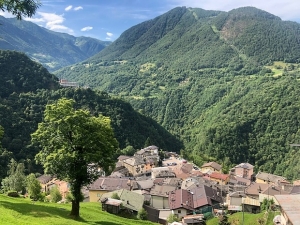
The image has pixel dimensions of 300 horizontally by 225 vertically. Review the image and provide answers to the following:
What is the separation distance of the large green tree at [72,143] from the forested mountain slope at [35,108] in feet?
195

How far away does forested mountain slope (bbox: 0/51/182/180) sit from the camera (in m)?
86.4

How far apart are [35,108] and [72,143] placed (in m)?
82.2

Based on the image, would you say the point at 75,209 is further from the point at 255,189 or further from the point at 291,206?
the point at 255,189

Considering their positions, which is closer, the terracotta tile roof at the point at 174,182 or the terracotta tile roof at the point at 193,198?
the terracotta tile roof at the point at 193,198

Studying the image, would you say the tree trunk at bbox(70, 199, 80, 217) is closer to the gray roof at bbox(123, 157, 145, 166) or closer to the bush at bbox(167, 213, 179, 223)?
the bush at bbox(167, 213, 179, 223)

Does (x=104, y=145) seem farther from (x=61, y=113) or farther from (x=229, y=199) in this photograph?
(x=229, y=199)

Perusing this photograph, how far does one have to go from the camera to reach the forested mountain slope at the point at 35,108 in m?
86.4

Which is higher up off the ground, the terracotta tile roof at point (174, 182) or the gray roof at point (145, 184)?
the terracotta tile roof at point (174, 182)

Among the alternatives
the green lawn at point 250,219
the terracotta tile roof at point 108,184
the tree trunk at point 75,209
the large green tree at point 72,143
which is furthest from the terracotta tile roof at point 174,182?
the large green tree at point 72,143

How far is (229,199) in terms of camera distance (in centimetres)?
6088

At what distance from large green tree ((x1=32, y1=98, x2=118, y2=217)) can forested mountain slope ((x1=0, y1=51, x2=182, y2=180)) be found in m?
59.4

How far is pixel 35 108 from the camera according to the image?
332ft

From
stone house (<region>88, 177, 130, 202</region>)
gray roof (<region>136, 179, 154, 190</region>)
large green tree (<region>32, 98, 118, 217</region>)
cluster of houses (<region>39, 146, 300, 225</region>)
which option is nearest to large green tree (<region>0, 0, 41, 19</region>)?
large green tree (<region>32, 98, 118, 217</region>)

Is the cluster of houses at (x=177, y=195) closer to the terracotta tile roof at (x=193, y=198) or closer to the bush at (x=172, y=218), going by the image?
the terracotta tile roof at (x=193, y=198)
